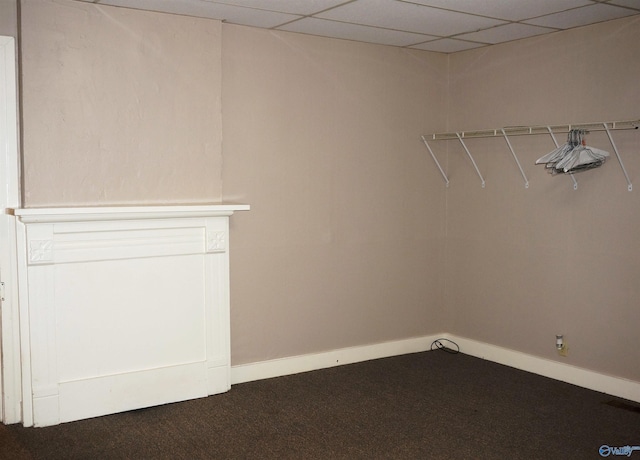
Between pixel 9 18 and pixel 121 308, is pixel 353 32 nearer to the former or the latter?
pixel 9 18

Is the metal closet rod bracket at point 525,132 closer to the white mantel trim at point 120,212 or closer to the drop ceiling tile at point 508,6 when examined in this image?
the drop ceiling tile at point 508,6

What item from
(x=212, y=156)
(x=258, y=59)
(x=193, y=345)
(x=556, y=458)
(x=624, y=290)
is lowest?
(x=556, y=458)

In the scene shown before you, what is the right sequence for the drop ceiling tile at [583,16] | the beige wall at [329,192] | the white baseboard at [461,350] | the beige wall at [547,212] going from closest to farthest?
the drop ceiling tile at [583,16], the beige wall at [547,212], the white baseboard at [461,350], the beige wall at [329,192]

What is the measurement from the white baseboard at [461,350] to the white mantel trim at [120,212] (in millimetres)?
1055

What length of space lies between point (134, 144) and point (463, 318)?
278 centimetres

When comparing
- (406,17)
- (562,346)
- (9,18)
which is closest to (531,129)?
(406,17)

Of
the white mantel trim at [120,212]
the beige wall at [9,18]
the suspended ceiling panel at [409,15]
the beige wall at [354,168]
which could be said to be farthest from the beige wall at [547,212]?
the beige wall at [9,18]

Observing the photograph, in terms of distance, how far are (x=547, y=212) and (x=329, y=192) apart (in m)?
1.47

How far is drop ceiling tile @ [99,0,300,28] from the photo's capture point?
147 inches

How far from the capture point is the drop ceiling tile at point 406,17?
3.79 meters

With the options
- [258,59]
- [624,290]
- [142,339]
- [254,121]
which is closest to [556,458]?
[624,290]

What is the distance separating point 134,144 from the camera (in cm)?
392

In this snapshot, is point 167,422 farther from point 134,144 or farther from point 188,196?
point 134,144

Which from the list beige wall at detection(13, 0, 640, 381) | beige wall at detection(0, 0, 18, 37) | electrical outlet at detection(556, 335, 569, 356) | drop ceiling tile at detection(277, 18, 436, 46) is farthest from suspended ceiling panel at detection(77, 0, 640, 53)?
electrical outlet at detection(556, 335, 569, 356)
